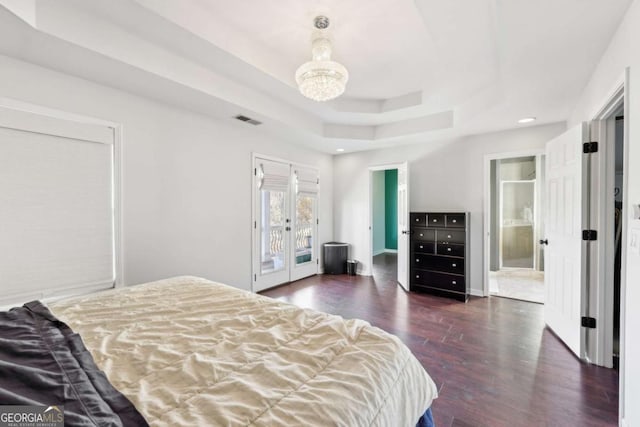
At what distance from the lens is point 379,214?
810cm

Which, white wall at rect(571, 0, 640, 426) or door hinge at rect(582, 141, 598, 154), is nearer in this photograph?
white wall at rect(571, 0, 640, 426)

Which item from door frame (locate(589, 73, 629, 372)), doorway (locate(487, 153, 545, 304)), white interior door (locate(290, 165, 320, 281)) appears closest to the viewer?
door frame (locate(589, 73, 629, 372))

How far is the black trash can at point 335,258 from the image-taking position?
5.43 metres

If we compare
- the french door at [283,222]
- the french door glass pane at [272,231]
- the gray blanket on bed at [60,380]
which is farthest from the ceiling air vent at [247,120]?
the gray blanket on bed at [60,380]

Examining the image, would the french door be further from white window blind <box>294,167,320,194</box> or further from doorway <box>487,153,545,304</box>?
doorway <box>487,153,545,304</box>

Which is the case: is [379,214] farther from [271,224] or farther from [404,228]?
[271,224]

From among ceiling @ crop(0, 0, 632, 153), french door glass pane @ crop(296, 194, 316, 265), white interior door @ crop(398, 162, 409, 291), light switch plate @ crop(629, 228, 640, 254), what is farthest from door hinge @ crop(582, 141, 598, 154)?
french door glass pane @ crop(296, 194, 316, 265)

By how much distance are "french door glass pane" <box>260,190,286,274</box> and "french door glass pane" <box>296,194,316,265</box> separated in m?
0.38

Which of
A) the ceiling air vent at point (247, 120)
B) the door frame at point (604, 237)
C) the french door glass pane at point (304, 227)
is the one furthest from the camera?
the french door glass pane at point (304, 227)

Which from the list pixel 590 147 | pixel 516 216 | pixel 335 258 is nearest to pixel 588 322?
→ pixel 590 147

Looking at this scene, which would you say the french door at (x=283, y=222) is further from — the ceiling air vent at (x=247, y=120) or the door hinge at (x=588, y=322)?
the door hinge at (x=588, y=322)

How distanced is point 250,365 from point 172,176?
8.80ft

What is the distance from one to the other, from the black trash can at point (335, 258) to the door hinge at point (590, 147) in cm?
372

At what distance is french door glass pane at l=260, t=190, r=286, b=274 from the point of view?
14.2ft
